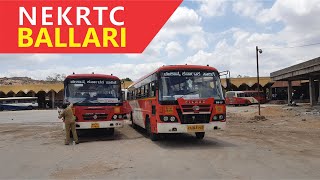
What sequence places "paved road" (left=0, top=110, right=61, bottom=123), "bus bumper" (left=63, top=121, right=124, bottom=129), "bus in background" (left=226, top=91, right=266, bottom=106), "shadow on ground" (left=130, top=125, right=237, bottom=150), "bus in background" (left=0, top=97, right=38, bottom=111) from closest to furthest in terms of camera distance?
"shadow on ground" (left=130, top=125, right=237, bottom=150), "bus bumper" (left=63, top=121, right=124, bottom=129), "paved road" (left=0, top=110, right=61, bottom=123), "bus in background" (left=226, top=91, right=266, bottom=106), "bus in background" (left=0, top=97, right=38, bottom=111)

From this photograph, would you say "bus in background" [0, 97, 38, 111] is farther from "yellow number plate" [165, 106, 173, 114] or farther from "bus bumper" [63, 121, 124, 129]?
"yellow number plate" [165, 106, 173, 114]

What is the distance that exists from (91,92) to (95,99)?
391 millimetres

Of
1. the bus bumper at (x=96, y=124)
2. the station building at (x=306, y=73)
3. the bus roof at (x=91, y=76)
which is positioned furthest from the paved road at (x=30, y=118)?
the station building at (x=306, y=73)

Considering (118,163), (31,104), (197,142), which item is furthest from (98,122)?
(31,104)

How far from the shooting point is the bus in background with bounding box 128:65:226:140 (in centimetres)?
1190

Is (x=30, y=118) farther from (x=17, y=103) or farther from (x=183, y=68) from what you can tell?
(x=17, y=103)

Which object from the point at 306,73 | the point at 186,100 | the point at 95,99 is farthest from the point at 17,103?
the point at 186,100

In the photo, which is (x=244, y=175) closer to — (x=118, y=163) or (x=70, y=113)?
(x=118, y=163)

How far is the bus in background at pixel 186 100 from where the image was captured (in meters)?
11.9

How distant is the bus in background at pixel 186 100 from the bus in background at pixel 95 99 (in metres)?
2.09

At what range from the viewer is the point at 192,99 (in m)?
12.0

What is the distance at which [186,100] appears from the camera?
1191 cm

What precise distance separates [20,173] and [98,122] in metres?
6.04

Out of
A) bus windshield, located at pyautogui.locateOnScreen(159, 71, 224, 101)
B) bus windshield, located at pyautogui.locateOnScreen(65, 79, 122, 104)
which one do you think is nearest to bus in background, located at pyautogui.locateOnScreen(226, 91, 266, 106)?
bus windshield, located at pyautogui.locateOnScreen(65, 79, 122, 104)
